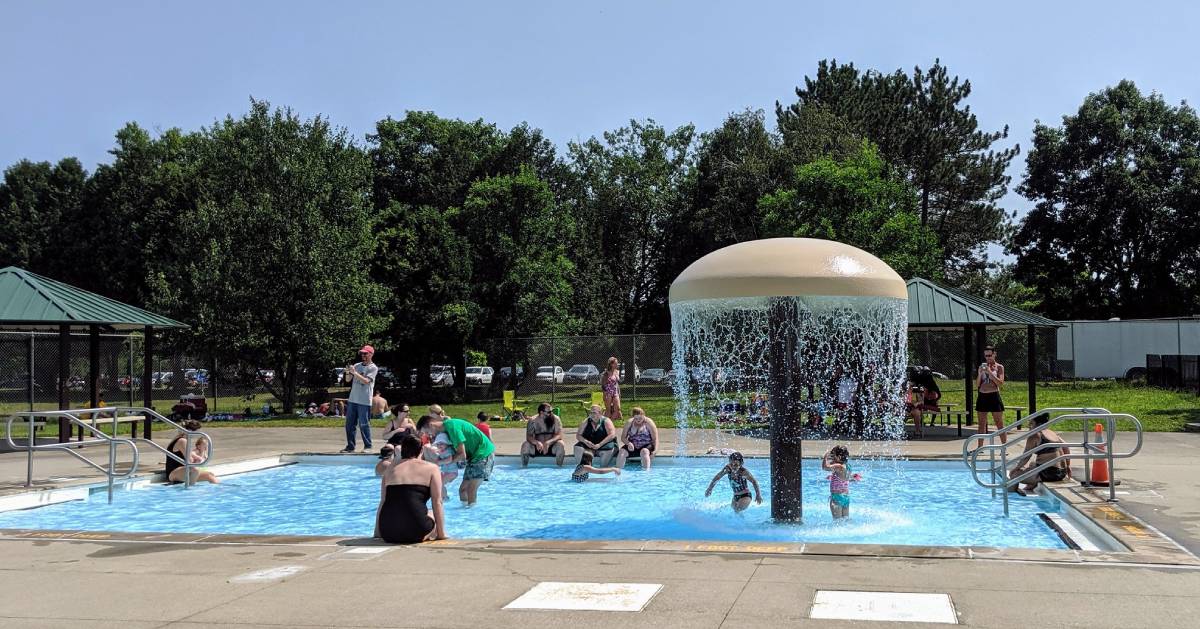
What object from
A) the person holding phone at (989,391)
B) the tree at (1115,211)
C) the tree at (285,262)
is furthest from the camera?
the tree at (1115,211)

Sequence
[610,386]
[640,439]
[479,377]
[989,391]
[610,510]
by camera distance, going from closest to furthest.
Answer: [610,510] < [640,439] < [989,391] < [610,386] < [479,377]

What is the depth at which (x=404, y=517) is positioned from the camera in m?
9.27

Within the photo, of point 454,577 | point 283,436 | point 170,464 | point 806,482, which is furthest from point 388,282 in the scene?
point 454,577

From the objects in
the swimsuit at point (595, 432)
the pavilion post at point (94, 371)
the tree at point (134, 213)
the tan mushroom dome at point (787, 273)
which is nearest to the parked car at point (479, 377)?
the tree at point (134, 213)

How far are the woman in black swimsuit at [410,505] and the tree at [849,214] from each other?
27.9 m

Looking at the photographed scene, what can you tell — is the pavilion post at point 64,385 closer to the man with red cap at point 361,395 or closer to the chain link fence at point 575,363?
the man with red cap at point 361,395

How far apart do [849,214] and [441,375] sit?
2348 cm

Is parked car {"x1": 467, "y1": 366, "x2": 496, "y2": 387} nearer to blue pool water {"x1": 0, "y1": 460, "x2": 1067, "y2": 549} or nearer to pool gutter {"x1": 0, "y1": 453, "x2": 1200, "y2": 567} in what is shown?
blue pool water {"x1": 0, "y1": 460, "x2": 1067, "y2": 549}

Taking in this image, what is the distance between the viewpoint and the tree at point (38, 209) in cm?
5331

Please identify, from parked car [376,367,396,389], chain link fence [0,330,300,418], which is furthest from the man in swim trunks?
parked car [376,367,396,389]

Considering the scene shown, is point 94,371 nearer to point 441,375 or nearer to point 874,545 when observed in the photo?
point 874,545

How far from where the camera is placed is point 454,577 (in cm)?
764

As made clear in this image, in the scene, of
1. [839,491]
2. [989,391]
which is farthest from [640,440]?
[989,391]

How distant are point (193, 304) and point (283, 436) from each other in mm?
10778
